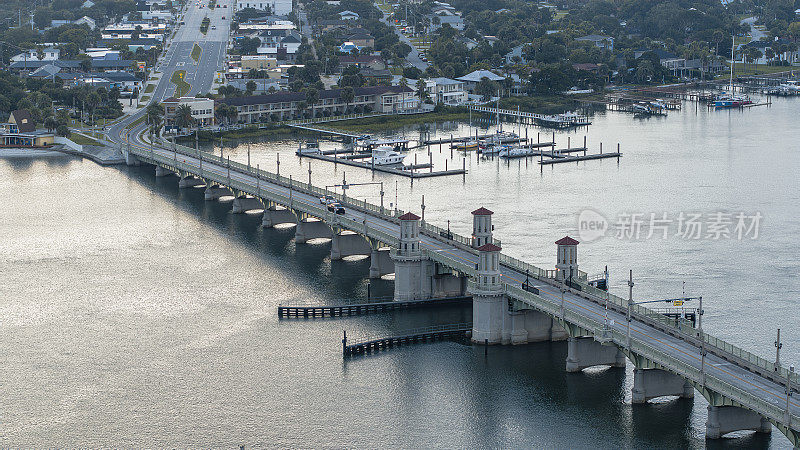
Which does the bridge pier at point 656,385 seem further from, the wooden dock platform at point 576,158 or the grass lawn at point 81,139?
the grass lawn at point 81,139

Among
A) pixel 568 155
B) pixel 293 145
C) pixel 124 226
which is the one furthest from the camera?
pixel 293 145

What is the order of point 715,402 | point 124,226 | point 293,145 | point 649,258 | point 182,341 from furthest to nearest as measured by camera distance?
point 293,145 < point 124,226 < point 649,258 < point 182,341 < point 715,402

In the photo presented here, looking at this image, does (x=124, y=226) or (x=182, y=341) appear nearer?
(x=182, y=341)

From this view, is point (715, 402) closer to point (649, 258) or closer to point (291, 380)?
point (291, 380)

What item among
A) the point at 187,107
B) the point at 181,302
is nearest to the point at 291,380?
the point at 181,302

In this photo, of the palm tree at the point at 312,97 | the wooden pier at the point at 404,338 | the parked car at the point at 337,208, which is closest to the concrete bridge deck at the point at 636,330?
the parked car at the point at 337,208

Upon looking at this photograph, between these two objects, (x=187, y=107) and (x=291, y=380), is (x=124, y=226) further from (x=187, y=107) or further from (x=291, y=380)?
(x=187, y=107)

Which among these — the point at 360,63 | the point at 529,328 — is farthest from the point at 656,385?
the point at 360,63
